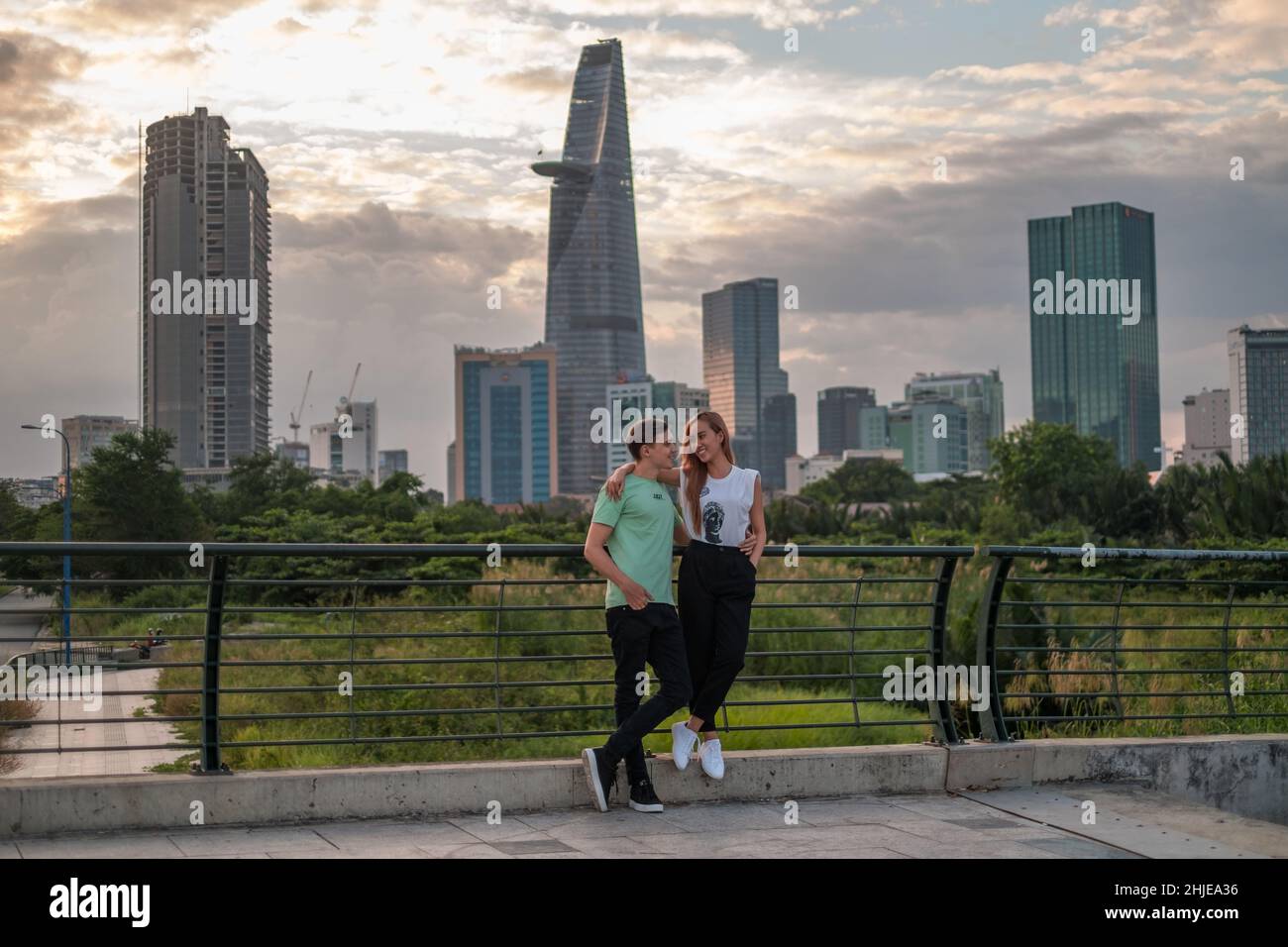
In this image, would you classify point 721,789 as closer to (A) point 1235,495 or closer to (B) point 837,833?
(B) point 837,833

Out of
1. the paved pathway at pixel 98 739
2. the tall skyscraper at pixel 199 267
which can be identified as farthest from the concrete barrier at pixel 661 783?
the tall skyscraper at pixel 199 267

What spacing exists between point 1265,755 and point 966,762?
7.42ft

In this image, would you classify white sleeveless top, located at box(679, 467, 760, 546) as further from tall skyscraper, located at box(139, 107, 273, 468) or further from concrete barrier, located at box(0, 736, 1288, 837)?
tall skyscraper, located at box(139, 107, 273, 468)

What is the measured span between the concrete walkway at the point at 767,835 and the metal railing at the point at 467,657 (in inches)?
18.9

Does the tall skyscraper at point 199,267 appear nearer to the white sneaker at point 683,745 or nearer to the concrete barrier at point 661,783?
the concrete barrier at point 661,783

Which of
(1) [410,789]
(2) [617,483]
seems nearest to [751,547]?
(2) [617,483]

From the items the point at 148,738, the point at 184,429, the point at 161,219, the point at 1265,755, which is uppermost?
the point at 161,219

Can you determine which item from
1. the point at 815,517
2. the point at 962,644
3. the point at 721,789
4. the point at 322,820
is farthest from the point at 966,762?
the point at 815,517

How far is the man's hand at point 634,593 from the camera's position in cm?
678

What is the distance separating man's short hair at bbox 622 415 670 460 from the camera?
271 inches

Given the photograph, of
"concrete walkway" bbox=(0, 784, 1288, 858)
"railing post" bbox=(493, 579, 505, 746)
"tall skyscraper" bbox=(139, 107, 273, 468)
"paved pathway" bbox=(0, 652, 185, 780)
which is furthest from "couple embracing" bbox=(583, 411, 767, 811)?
"tall skyscraper" bbox=(139, 107, 273, 468)

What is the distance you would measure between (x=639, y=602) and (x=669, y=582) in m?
0.30

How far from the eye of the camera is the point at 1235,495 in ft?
126
